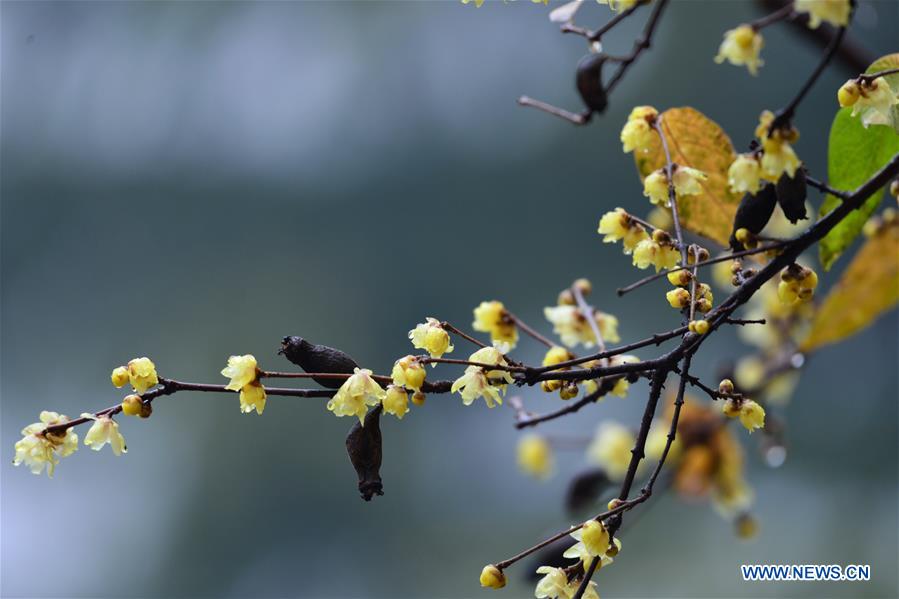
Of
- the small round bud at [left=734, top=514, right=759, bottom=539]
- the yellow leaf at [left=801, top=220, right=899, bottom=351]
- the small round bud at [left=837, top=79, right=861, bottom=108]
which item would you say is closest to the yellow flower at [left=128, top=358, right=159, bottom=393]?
the small round bud at [left=837, top=79, right=861, bottom=108]

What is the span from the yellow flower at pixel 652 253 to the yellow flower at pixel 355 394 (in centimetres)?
11

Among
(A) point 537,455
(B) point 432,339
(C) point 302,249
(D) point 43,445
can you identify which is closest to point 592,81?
(B) point 432,339

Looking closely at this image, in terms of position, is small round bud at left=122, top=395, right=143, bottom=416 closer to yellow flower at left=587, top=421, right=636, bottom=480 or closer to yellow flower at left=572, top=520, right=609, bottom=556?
yellow flower at left=572, top=520, right=609, bottom=556

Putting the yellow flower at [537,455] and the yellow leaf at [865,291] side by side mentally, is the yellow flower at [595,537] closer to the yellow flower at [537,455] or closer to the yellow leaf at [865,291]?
the yellow leaf at [865,291]

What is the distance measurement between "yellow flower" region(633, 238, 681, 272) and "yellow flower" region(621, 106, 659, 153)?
0.15 ft

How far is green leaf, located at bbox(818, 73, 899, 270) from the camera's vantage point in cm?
36

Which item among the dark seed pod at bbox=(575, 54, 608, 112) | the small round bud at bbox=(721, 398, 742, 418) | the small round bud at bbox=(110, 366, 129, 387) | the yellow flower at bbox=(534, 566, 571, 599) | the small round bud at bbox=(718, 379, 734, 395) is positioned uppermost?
the dark seed pod at bbox=(575, 54, 608, 112)

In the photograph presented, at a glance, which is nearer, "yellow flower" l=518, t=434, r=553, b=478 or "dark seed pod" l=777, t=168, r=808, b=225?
"dark seed pod" l=777, t=168, r=808, b=225

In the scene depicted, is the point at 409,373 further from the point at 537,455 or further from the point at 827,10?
the point at 537,455

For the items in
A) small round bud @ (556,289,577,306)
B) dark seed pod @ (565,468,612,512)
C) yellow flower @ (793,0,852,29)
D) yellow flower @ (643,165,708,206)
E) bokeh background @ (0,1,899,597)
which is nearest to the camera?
yellow flower @ (793,0,852,29)

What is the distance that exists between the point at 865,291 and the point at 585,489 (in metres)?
0.20

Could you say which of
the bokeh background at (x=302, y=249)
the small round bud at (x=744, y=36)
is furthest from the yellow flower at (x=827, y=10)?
the bokeh background at (x=302, y=249)

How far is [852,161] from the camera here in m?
0.36

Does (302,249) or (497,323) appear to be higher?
(302,249)
